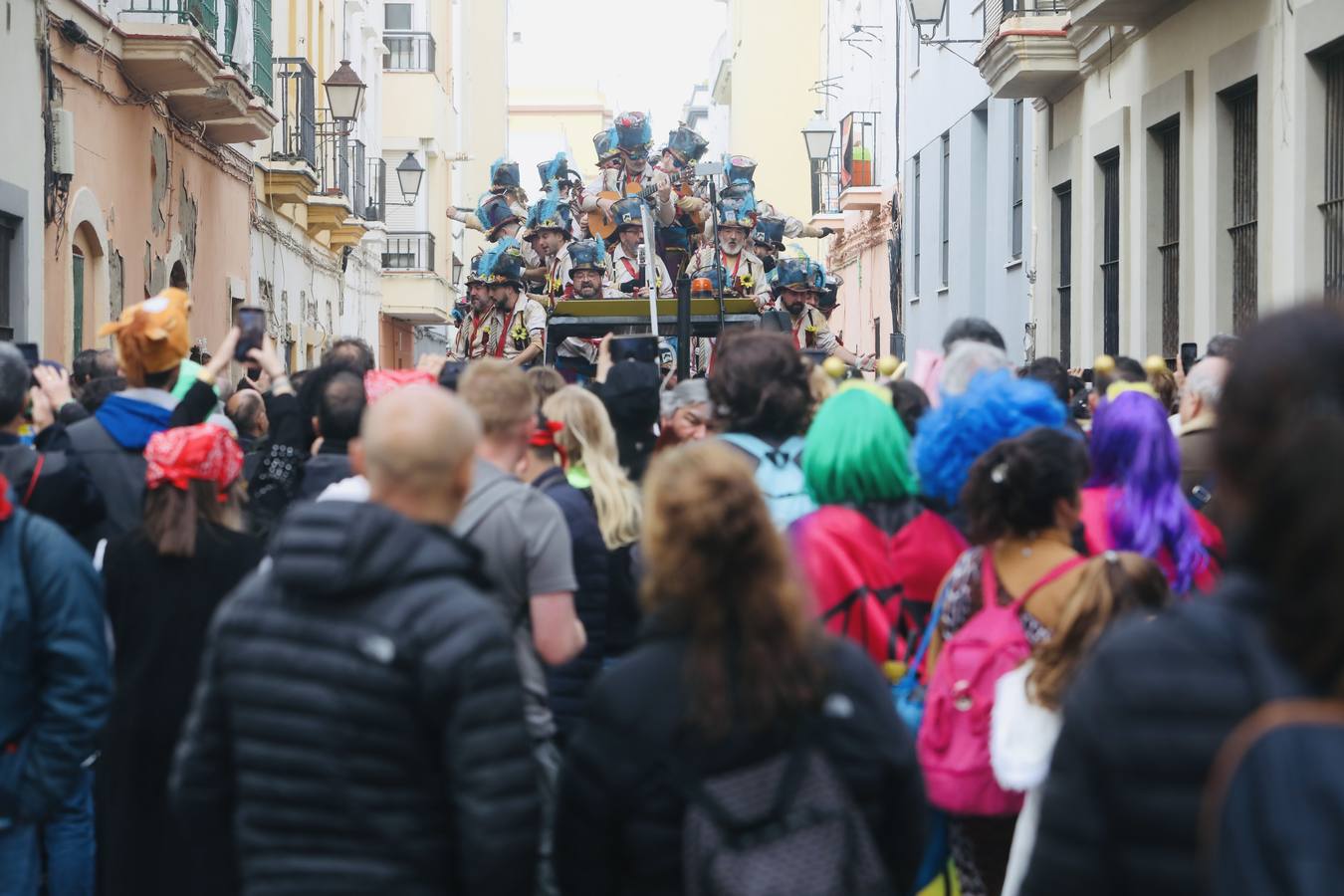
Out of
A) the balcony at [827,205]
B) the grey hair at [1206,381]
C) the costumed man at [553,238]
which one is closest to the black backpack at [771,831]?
the grey hair at [1206,381]

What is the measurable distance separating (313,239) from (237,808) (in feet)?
84.2

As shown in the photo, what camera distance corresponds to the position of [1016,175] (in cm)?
2084

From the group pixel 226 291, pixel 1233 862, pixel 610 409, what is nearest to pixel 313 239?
pixel 226 291

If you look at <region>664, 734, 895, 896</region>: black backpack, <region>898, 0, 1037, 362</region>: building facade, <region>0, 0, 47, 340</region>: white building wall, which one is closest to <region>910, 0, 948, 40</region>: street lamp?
<region>898, 0, 1037, 362</region>: building facade

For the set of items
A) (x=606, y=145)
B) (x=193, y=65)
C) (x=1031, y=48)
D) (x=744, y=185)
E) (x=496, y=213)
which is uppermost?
(x=1031, y=48)

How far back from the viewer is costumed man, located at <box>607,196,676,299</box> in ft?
54.0

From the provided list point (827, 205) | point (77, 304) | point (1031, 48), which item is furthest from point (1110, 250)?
point (827, 205)

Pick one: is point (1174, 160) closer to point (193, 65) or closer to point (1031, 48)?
point (1031, 48)

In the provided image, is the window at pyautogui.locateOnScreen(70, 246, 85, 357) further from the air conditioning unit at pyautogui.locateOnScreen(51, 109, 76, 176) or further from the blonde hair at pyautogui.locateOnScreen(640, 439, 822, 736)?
the blonde hair at pyautogui.locateOnScreen(640, 439, 822, 736)

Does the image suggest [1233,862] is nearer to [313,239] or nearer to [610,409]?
[610,409]

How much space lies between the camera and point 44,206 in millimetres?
14250

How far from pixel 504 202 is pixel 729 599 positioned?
15.2 meters

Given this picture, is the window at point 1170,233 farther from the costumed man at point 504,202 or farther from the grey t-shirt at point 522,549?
the grey t-shirt at point 522,549

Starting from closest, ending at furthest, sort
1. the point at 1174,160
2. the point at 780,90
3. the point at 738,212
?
the point at 1174,160
the point at 738,212
the point at 780,90
